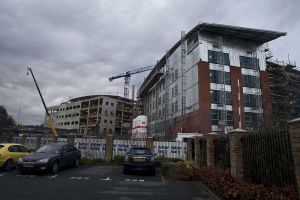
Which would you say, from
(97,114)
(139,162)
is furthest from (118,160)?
(97,114)

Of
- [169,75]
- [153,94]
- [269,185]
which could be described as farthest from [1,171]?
[153,94]

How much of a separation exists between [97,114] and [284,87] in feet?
202

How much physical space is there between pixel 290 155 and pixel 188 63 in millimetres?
41777

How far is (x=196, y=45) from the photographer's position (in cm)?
4622

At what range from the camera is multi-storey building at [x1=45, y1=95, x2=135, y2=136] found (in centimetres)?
9750

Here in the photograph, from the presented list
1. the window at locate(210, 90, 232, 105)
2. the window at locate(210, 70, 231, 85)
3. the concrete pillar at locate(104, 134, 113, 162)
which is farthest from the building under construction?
the concrete pillar at locate(104, 134, 113, 162)

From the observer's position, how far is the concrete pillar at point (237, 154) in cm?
1033

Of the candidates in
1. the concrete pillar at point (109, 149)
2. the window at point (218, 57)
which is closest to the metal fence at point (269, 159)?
the concrete pillar at point (109, 149)

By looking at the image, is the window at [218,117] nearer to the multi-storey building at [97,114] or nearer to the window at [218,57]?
the window at [218,57]

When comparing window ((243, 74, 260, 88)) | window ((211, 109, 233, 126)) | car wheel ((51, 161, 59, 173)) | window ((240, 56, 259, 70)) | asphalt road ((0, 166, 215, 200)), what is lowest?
asphalt road ((0, 166, 215, 200))

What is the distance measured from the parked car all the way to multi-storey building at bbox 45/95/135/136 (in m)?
77.4

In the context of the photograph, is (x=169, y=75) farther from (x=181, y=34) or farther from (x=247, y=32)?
(x=247, y=32)

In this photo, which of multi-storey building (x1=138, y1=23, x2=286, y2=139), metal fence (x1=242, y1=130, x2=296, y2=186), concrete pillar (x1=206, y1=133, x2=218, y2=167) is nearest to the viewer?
metal fence (x1=242, y1=130, x2=296, y2=186)

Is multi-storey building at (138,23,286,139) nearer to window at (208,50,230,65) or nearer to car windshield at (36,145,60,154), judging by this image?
window at (208,50,230,65)
